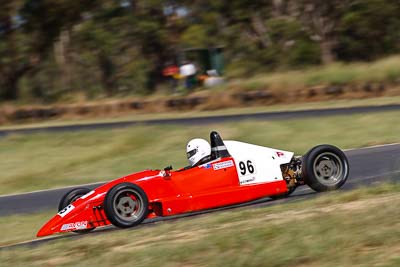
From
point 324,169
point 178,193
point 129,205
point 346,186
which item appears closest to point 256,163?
point 324,169

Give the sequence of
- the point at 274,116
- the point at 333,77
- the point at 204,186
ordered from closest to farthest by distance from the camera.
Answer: the point at 204,186 < the point at 274,116 < the point at 333,77

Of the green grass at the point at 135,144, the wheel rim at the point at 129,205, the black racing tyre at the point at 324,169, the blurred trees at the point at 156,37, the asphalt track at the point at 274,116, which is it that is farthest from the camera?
the blurred trees at the point at 156,37

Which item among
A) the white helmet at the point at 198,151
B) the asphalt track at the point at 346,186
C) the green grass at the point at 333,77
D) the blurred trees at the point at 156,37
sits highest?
the blurred trees at the point at 156,37

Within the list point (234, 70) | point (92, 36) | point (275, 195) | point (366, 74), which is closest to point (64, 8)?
point (92, 36)

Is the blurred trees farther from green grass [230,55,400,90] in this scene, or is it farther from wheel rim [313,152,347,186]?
wheel rim [313,152,347,186]

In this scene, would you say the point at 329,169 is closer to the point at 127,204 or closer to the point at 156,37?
the point at 127,204

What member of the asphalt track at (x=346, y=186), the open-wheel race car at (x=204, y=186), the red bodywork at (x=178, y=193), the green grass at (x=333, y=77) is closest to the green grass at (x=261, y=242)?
the open-wheel race car at (x=204, y=186)

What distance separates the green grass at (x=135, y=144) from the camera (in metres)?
16.3

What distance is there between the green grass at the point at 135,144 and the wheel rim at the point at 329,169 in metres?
5.53

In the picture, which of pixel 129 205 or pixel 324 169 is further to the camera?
pixel 324 169

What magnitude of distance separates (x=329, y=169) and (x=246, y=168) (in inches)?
43.1

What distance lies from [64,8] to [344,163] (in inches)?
1048

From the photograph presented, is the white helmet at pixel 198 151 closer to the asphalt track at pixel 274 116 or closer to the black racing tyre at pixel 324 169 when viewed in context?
the black racing tyre at pixel 324 169

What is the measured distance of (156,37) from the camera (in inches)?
1473
